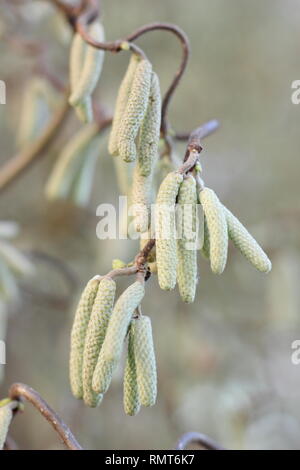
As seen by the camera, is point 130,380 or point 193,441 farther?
point 193,441

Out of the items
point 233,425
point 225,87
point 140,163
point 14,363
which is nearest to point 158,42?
point 225,87

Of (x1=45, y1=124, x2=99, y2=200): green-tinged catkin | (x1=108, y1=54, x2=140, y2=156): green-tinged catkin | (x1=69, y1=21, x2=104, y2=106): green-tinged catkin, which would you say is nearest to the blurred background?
(x1=45, y1=124, x2=99, y2=200): green-tinged catkin

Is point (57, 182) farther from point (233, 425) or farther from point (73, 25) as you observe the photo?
point (233, 425)

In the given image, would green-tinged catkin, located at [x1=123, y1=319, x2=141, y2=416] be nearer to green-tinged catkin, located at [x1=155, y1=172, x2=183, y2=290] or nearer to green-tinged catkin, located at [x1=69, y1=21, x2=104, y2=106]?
green-tinged catkin, located at [x1=155, y1=172, x2=183, y2=290]

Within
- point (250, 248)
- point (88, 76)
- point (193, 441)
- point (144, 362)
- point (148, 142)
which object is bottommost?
point (193, 441)

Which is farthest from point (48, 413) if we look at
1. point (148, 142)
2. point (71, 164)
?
point (71, 164)

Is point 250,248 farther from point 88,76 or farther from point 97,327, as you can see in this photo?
point 88,76

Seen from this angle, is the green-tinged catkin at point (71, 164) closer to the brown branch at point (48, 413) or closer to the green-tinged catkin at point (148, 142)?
the green-tinged catkin at point (148, 142)
